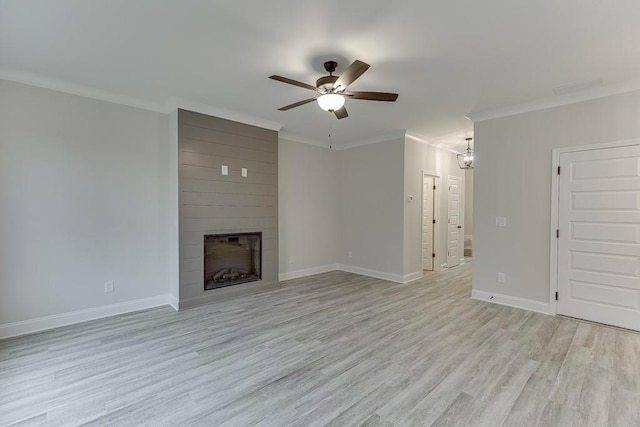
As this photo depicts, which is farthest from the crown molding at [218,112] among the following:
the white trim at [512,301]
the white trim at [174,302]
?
the white trim at [512,301]

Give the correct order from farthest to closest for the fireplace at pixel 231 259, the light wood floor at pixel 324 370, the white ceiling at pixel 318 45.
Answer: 1. the fireplace at pixel 231 259
2. the white ceiling at pixel 318 45
3. the light wood floor at pixel 324 370

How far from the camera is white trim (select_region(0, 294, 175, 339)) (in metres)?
3.10

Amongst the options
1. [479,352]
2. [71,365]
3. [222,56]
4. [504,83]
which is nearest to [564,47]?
[504,83]

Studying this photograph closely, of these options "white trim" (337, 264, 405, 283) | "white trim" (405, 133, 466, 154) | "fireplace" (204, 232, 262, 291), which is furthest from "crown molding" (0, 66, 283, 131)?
"white trim" (337, 264, 405, 283)

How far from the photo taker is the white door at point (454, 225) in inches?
264

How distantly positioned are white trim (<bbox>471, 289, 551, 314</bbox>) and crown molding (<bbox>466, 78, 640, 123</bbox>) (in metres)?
2.53

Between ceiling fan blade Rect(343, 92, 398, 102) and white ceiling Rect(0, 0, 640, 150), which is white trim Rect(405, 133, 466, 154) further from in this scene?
ceiling fan blade Rect(343, 92, 398, 102)

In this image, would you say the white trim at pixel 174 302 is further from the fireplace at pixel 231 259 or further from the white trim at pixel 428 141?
the white trim at pixel 428 141

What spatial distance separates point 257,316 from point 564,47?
13.5ft

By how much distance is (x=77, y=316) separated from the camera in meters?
3.46

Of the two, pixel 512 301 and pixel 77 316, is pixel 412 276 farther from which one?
pixel 77 316

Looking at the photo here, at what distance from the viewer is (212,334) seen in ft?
10.3

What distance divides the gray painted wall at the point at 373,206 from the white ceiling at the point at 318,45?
74.3 inches

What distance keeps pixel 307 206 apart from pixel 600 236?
437cm
